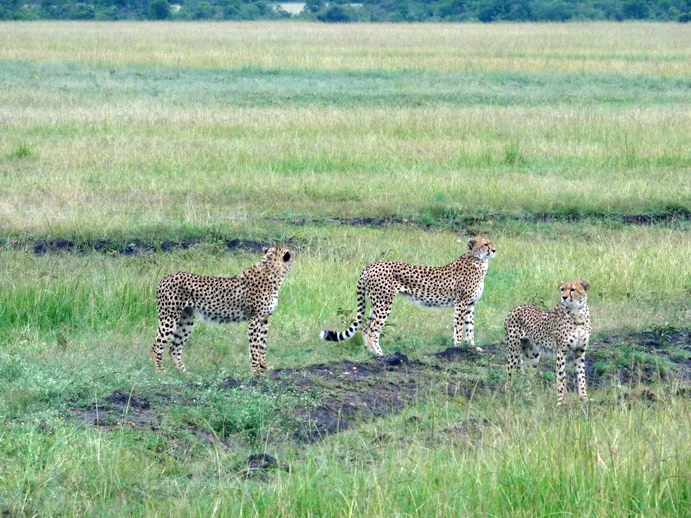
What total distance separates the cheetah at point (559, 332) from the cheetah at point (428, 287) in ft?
3.12

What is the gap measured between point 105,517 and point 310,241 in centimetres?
736

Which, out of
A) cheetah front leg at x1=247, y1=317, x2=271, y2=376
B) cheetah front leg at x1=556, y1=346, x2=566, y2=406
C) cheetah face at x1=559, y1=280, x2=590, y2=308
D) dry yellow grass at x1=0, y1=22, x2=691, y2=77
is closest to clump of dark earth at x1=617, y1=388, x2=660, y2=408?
cheetah front leg at x1=556, y1=346, x2=566, y2=406

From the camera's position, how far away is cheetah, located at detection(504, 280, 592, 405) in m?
7.09

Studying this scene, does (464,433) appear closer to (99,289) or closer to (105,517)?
(105,517)

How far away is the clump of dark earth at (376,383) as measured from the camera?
6.34m

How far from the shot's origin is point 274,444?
601cm

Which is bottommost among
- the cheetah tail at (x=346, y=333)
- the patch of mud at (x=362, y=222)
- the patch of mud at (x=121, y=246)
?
the patch of mud at (x=362, y=222)

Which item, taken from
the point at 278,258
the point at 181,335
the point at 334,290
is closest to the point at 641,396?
the point at 278,258

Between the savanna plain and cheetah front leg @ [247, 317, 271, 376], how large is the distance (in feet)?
0.46

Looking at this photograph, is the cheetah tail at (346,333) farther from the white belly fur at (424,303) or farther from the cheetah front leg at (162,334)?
the cheetah front leg at (162,334)

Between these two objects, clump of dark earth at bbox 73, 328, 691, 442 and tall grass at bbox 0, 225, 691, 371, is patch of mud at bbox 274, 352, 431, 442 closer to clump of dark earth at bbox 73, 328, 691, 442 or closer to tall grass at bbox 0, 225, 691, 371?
clump of dark earth at bbox 73, 328, 691, 442

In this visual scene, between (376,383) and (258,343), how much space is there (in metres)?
1.07

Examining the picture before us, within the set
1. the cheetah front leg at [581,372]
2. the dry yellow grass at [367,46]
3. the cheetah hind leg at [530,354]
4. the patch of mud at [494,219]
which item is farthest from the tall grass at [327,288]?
the dry yellow grass at [367,46]

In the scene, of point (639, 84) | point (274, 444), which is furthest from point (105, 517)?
Answer: point (639, 84)
